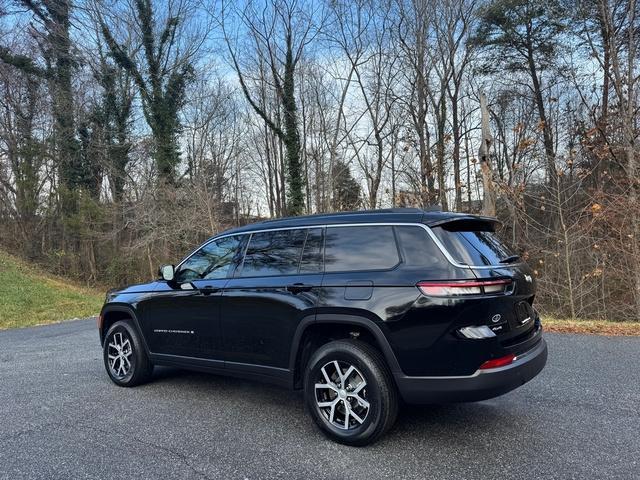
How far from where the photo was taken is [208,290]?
15.5 feet

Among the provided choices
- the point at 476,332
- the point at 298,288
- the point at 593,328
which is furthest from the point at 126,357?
the point at 593,328

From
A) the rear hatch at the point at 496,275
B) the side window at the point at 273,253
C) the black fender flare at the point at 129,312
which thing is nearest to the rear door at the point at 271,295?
the side window at the point at 273,253

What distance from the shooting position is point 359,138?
25.9m

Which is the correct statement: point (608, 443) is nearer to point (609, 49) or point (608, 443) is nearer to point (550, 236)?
point (550, 236)

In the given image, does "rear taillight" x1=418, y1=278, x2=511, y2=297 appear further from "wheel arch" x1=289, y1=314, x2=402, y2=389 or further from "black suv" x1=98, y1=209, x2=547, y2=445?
"wheel arch" x1=289, y1=314, x2=402, y2=389

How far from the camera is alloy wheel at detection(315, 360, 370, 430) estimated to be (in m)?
3.66

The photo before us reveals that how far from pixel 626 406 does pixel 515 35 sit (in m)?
23.2

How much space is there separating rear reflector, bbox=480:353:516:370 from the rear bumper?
0.9 inches

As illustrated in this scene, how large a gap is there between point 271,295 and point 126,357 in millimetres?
2397

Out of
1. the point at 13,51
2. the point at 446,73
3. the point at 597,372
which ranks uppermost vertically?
the point at 13,51

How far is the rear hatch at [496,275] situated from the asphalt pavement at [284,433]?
0.81m

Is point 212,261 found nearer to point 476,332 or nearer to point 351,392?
point 351,392

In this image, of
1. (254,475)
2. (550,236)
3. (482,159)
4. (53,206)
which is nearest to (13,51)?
(53,206)

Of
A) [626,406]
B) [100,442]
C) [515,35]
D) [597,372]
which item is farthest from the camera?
[515,35]
